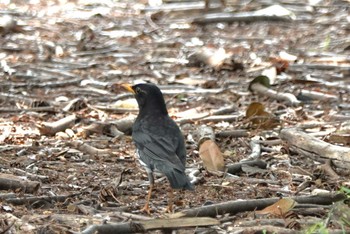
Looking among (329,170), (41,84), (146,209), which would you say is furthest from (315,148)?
(41,84)

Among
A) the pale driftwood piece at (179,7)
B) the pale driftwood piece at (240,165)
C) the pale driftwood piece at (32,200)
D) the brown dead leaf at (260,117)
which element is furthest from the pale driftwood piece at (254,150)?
the pale driftwood piece at (179,7)

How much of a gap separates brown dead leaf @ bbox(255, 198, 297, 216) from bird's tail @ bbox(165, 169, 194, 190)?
0.45m

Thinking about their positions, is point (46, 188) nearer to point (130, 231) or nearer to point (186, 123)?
point (130, 231)

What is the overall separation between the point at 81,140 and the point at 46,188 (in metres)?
1.62

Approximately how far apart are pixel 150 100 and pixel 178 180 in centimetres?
117

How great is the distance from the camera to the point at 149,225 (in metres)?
4.90

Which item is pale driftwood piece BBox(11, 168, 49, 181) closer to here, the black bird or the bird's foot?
the black bird

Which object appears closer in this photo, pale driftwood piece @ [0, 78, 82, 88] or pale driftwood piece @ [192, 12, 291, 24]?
pale driftwood piece @ [0, 78, 82, 88]

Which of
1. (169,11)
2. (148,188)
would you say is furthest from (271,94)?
(169,11)

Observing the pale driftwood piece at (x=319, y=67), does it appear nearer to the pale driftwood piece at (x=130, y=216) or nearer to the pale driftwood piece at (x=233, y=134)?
the pale driftwood piece at (x=233, y=134)

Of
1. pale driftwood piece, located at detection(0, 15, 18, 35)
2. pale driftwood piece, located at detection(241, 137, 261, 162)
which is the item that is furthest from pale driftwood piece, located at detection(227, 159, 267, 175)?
pale driftwood piece, located at detection(0, 15, 18, 35)

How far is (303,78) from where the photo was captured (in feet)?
34.3

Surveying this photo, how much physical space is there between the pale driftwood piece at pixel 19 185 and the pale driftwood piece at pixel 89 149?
4.33 feet

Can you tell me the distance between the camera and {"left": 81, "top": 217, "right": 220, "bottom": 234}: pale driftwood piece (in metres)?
4.81
